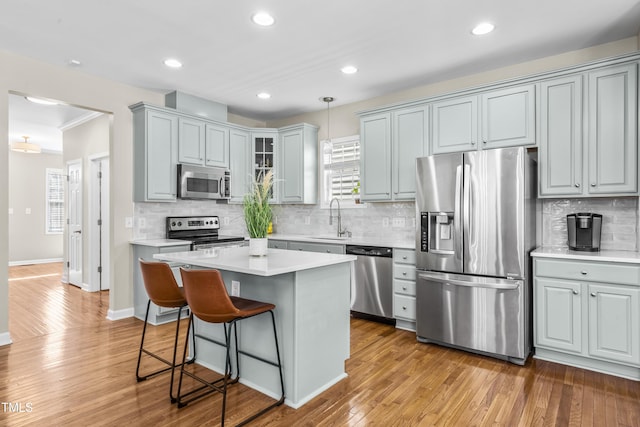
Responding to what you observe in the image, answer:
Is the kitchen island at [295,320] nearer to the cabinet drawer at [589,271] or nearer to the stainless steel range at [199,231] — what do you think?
the cabinet drawer at [589,271]

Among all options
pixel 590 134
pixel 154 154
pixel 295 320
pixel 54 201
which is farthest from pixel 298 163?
pixel 54 201

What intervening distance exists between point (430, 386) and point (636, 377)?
1.56 meters

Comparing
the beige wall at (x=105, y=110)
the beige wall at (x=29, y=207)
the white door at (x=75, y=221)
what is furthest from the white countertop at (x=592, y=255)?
the beige wall at (x=29, y=207)

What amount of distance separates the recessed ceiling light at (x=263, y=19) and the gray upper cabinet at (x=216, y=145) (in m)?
2.26

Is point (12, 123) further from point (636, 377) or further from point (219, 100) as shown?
point (636, 377)

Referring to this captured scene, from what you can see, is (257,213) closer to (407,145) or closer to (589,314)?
(407,145)

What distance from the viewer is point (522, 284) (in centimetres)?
308

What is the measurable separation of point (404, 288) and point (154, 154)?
325 cm

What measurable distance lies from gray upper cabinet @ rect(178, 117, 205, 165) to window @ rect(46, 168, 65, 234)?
5.91 m

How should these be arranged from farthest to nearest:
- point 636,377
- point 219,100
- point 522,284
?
1. point 219,100
2. point 522,284
3. point 636,377

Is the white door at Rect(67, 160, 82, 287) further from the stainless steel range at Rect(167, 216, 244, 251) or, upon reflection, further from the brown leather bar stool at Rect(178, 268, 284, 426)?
the brown leather bar stool at Rect(178, 268, 284, 426)

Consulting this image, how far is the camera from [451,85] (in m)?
4.24

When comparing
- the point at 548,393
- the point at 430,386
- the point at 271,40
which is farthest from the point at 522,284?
the point at 271,40

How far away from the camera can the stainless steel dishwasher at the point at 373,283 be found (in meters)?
4.09
